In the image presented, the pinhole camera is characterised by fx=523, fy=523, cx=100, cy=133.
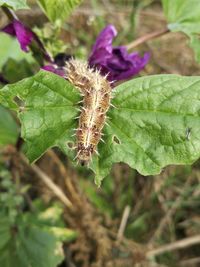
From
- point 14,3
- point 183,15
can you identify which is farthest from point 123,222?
point 14,3

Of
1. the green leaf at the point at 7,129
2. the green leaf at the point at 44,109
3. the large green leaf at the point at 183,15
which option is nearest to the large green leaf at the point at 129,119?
the green leaf at the point at 44,109

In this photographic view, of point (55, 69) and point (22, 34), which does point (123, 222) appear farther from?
point (22, 34)

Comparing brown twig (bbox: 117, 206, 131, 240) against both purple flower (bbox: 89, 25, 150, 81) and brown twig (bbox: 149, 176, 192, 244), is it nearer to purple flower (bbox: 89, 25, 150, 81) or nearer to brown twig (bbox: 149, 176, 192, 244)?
brown twig (bbox: 149, 176, 192, 244)

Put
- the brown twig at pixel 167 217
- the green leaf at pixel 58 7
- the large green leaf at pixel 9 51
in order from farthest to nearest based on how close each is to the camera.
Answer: the brown twig at pixel 167 217 → the large green leaf at pixel 9 51 → the green leaf at pixel 58 7

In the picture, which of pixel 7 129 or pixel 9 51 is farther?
pixel 9 51

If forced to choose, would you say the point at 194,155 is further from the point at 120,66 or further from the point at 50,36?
the point at 50,36

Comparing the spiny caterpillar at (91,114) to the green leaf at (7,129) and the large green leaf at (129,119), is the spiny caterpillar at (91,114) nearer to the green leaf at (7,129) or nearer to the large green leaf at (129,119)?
the large green leaf at (129,119)

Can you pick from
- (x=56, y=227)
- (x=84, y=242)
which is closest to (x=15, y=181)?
(x=56, y=227)
